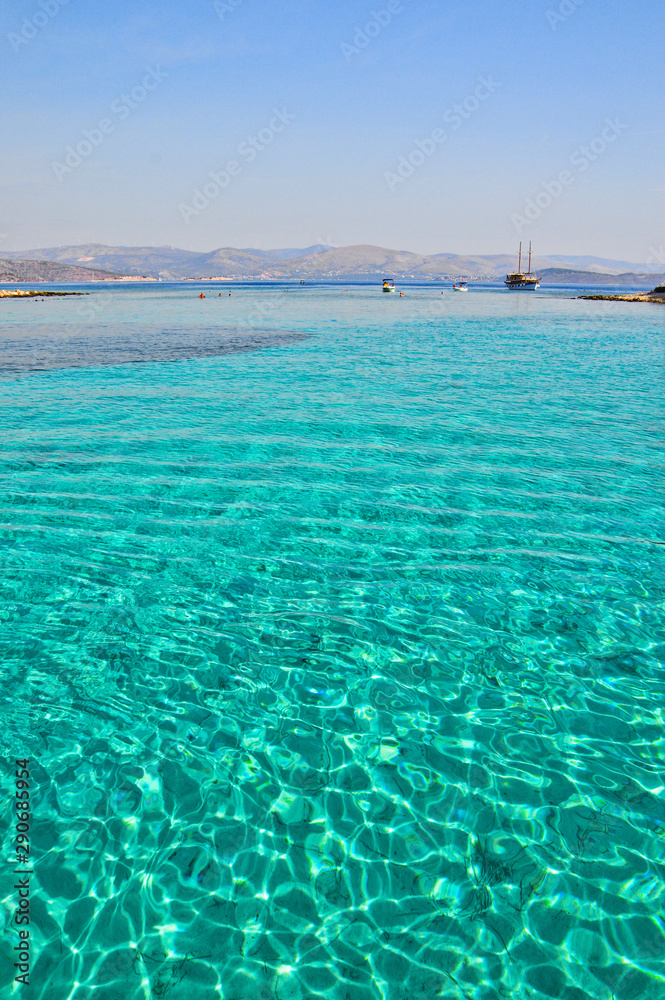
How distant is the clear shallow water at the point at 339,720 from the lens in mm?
4234

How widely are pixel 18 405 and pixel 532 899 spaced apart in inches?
876

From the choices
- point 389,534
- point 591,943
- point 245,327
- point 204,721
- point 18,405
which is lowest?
point 591,943

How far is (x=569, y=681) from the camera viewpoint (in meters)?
6.81

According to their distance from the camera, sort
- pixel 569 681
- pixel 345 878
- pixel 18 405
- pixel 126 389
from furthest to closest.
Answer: pixel 126 389, pixel 18 405, pixel 569 681, pixel 345 878

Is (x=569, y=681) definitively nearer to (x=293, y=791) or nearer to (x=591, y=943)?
(x=591, y=943)

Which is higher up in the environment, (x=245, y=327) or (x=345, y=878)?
(x=245, y=327)

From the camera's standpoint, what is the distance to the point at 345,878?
183 inches

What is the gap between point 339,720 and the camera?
6.25 meters

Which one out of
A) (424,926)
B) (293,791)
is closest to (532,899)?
(424,926)

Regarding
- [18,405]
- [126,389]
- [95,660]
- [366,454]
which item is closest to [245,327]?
[126,389]

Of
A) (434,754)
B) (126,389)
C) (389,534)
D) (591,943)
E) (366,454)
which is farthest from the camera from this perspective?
(126,389)

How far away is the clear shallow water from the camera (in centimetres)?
423

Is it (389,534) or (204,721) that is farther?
(389,534)

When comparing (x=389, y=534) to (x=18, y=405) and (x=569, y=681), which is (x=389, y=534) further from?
(x=18, y=405)
